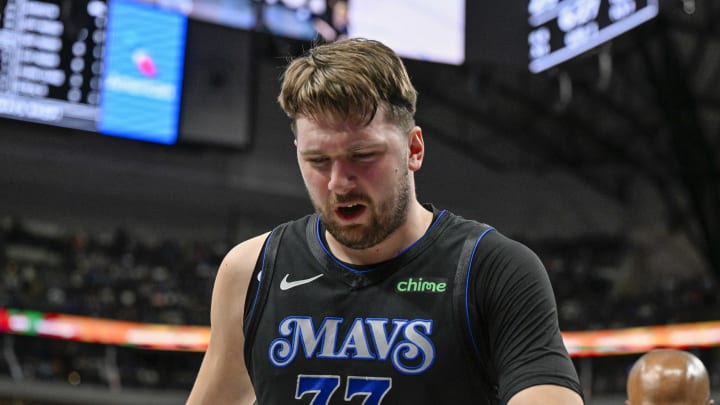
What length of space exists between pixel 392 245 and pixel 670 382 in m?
1.38

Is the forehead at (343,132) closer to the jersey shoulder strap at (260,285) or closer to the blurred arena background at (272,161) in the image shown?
the jersey shoulder strap at (260,285)

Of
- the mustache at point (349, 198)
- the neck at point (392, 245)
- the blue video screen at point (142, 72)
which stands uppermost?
the blue video screen at point (142, 72)

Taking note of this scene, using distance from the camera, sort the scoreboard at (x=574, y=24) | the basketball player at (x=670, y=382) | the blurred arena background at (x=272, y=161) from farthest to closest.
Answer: the blurred arena background at (x=272, y=161)
the scoreboard at (x=574, y=24)
the basketball player at (x=670, y=382)

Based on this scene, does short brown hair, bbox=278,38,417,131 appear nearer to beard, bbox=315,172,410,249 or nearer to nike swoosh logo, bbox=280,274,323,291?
beard, bbox=315,172,410,249

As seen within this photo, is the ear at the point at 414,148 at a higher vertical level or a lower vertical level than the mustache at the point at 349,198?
higher

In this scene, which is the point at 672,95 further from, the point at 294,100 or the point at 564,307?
the point at 294,100

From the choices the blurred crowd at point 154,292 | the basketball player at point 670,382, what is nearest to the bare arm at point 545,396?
the basketball player at point 670,382

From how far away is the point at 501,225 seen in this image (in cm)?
2034

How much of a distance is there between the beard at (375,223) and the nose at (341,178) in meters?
0.06

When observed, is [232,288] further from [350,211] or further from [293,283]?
[350,211]

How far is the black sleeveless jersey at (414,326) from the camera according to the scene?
1812 millimetres

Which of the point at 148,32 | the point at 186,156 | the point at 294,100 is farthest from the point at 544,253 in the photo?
the point at 294,100

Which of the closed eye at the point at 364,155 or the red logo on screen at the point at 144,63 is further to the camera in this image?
the red logo on screen at the point at 144,63

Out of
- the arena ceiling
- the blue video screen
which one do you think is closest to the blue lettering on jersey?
the blue video screen
